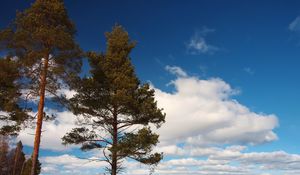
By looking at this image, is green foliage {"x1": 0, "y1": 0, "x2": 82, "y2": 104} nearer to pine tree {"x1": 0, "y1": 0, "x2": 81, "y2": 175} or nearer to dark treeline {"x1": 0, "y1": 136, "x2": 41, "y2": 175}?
pine tree {"x1": 0, "y1": 0, "x2": 81, "y2": 175}

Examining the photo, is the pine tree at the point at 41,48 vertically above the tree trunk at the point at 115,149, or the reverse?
the pine tree at the point at 41,48

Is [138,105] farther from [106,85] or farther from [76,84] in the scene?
[76,84]

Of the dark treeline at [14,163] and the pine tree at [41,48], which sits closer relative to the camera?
the pine tree at [41,48]

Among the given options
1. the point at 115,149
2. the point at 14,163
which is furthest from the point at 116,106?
the point at 14,163

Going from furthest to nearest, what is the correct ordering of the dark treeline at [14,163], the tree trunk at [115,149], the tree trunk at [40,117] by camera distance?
the dark treeline at [14,163] → the tree trunk at [115,149] → the tree trunk at [40,117]

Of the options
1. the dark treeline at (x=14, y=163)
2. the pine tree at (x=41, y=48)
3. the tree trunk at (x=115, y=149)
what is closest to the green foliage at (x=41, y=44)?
the pine tree at (x=41, y=48)

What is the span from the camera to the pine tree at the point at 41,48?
18.8m

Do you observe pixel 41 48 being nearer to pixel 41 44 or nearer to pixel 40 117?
pixel 41 44

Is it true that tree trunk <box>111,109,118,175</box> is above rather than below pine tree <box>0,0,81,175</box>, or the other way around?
below

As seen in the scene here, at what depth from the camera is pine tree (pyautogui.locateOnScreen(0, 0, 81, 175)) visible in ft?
61.6

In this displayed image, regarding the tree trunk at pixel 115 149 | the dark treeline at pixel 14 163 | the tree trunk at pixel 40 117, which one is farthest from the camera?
the dark treeline at pixel 14 163

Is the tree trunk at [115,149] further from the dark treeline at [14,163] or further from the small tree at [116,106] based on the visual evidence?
the dark treeline at [14,163]

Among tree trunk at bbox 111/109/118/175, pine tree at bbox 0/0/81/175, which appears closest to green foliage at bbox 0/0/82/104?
pine tree at bbox 0/0/81/175

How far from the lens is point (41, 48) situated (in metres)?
19.6
